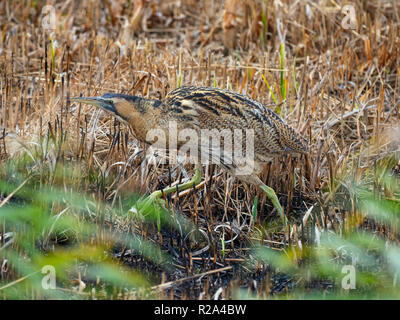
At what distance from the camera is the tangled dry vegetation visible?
2.79 m

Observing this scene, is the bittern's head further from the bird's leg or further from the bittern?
the bird's leg

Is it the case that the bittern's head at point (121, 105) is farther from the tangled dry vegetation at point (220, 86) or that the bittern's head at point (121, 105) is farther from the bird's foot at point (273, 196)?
the bird's foot at point (273, 196)

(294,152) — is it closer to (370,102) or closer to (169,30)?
(370,102)

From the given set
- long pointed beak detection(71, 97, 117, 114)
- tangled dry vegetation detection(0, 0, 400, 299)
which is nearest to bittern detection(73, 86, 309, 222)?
long pointed beak detection(71, 97, 117, 114)

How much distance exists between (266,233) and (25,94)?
1.51 meters

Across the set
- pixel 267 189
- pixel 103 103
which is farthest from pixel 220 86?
pixel 103 103

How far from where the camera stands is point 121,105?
2.84m

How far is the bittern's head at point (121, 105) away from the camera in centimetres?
282

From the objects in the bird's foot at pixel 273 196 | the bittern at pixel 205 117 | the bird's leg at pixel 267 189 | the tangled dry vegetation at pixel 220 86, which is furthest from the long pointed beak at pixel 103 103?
the bird's foot at pixel 273 196

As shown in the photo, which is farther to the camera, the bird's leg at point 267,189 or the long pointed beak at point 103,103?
the bird's leg at point 267,189

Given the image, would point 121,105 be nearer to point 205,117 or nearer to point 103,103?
point 103,103

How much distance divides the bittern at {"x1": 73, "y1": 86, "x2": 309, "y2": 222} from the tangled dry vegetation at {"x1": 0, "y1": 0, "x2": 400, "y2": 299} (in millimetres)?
143

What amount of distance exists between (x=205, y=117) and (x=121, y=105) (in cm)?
34
